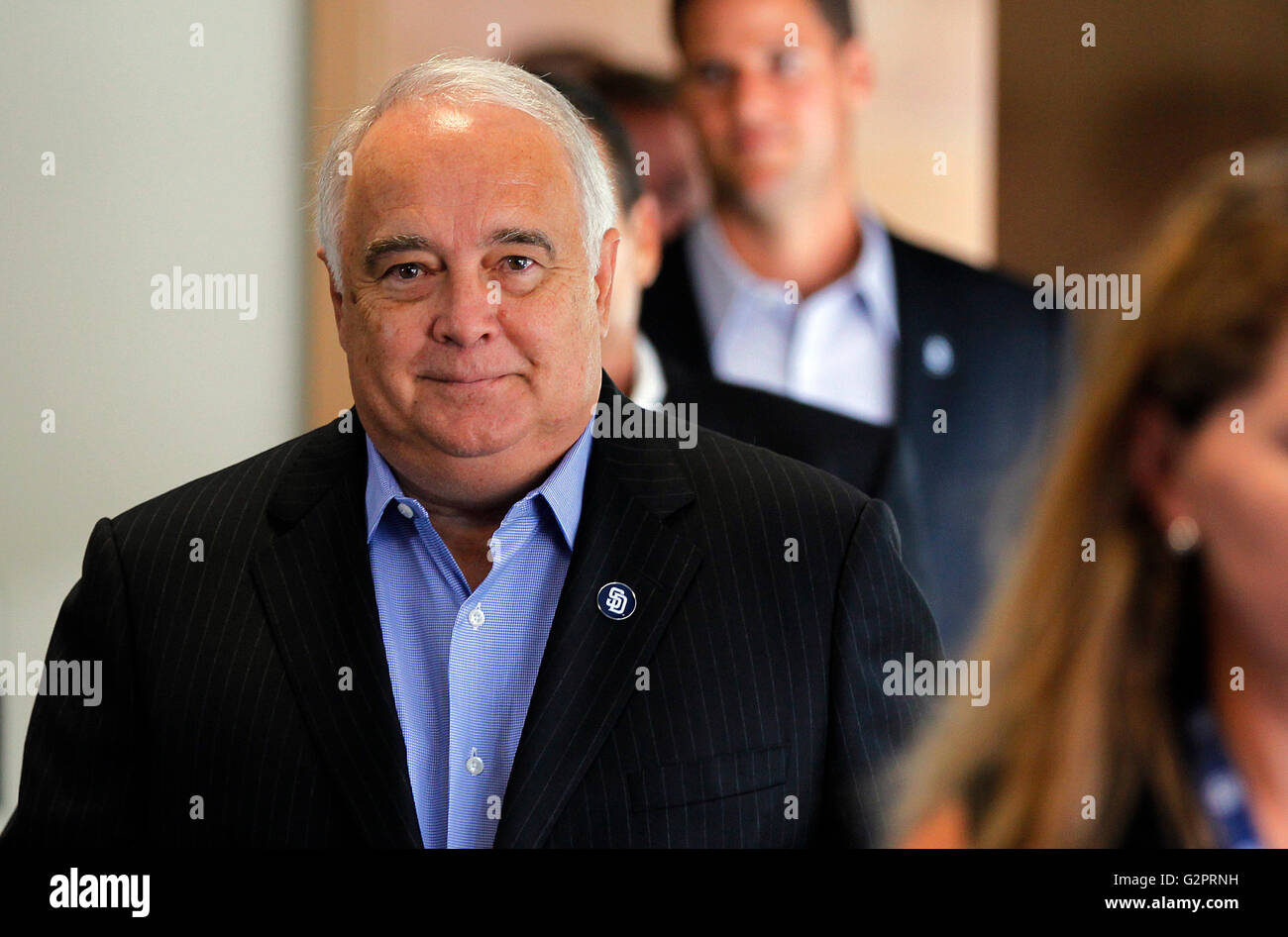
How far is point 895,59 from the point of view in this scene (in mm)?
2293

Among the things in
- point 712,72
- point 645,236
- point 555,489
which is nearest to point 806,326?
point 645,236

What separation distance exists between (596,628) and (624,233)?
38.9 inches

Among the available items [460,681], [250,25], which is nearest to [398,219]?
[460,681]

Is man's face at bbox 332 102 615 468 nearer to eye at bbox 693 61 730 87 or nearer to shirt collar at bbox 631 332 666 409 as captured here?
shirt collar at bbox 631 332 666 409

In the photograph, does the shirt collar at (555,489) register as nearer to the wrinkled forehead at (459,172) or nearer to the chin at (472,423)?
the chin at (472,423)

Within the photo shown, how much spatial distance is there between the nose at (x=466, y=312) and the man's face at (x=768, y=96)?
1143mm

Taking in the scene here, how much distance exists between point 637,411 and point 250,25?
124 cm

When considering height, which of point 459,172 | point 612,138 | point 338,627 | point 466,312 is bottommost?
point 338,627

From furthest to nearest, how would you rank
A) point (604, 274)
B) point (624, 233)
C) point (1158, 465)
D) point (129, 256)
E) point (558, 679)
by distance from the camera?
point (129, 256) < point (624, 233) < point (604, 274) < point (558, 679) < point (1158, 465)

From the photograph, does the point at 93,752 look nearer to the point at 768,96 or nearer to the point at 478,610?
the point at 478,610

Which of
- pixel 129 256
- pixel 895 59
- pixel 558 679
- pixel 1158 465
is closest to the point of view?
pixel 1158 465

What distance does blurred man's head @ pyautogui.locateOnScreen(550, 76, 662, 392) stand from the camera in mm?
2029
